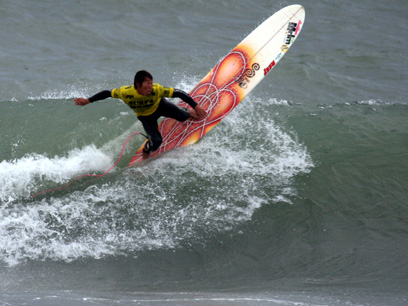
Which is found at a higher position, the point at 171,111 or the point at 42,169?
the point at 171,111

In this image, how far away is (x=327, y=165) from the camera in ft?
20.5

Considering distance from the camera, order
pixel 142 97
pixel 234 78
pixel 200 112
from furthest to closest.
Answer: pixel 234 78 < pixel 200 112 < pixel 142 97

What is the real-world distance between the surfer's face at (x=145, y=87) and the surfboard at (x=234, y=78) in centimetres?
131

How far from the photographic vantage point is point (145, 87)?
520cm

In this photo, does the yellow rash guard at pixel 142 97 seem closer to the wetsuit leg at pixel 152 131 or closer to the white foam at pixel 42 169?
the wetsuit leg at pixel 152 131

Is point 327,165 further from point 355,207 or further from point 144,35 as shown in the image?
point 144,35

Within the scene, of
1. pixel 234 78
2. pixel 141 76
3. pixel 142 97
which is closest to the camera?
pixel 141 76

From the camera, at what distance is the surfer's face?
5168 millimetres

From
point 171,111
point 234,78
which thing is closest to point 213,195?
point 171,111

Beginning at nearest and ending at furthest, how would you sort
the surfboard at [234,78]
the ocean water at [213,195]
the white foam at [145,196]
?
the ocean water at [213,195] → the white foam at [145,196] → the surfboard at [234,78]

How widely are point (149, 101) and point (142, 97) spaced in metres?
0.13

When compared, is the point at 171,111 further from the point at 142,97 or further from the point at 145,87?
the point at 145,87

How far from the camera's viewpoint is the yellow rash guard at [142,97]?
213 inches

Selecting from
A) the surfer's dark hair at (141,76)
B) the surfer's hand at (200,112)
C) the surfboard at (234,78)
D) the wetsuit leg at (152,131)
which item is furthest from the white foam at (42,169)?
the surfer's dark hair at (141,76)
